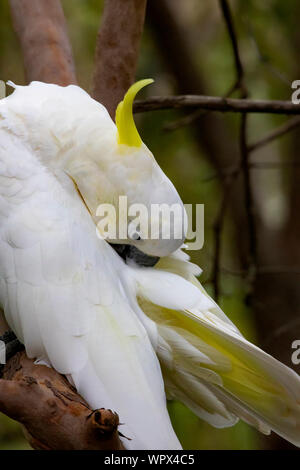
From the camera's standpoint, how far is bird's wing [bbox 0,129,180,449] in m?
1.48

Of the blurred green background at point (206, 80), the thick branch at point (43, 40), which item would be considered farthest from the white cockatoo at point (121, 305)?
the blurred green background at point (206, 80)

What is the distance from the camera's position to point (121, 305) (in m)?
1.58

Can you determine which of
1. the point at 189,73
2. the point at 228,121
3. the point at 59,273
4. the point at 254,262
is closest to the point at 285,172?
the point at 228,121

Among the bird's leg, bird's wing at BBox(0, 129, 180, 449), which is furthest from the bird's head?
the bird's leg

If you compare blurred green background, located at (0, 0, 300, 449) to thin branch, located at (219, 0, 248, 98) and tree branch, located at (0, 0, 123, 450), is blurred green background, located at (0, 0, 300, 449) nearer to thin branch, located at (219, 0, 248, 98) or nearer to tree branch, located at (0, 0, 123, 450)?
thin branch, located at (219, 0, 248, 98)

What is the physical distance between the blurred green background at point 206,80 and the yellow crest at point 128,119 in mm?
1399

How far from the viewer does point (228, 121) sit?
13.3 ft

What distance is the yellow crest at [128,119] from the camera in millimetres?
1555

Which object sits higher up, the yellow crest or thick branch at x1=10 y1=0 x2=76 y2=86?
thick branch at x1=10 y1=0 x2=76 y2=86

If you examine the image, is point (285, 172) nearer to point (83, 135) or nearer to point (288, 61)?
point (288, 61)

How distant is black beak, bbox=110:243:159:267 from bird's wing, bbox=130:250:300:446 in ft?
0.11

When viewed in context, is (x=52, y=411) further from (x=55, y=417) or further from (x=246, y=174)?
(x=246, y=174)

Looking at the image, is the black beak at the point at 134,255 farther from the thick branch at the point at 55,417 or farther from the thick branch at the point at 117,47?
the thick branch at the point at 117,47

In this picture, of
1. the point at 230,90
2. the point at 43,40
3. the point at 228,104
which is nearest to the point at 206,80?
the point at 230,90
